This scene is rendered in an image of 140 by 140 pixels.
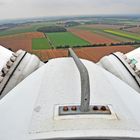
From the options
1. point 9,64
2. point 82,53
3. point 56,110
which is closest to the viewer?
point 56,110

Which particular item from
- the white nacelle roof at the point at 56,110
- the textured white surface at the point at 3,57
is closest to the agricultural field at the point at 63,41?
the textured white surface at the point at 3,57

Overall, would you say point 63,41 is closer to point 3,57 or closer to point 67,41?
point 67,41

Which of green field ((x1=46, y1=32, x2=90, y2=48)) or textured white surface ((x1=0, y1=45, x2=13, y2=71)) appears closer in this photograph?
textured white surface ((x1=0, y1=45, x2=13, y2=71))

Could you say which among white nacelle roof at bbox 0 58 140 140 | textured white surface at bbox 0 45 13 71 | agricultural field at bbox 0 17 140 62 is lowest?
white nacelle roof at bbox 0 58 140 140

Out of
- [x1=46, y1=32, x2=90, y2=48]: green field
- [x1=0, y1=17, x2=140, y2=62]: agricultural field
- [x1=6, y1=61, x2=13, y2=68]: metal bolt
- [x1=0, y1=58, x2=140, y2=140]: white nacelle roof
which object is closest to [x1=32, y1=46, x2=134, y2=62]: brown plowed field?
[x1=0, y1=17, x2=140, y2=62]: agricultural field

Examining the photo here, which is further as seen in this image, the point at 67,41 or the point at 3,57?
the point at 67,41

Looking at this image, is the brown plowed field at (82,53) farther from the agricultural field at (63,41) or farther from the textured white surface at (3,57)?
the textured white surface at (3,57)

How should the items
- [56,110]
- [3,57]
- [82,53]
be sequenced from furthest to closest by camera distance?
[82,53] < [3,57] < [56,110]

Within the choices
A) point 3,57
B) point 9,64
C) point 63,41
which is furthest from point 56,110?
point 63,41

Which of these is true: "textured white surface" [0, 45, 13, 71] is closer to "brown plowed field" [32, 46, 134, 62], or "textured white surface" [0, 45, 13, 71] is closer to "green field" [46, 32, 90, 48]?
"brown plowed field" [32, 46, 134, 62]
